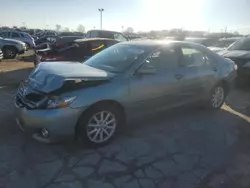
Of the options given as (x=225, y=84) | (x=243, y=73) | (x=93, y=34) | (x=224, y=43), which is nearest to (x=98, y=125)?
(x=225, y=84)

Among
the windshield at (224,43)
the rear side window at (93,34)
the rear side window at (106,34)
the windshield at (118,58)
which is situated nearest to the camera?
the windshield at (118,58)

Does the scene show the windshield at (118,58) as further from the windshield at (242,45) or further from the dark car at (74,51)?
the windshield at (242,45)

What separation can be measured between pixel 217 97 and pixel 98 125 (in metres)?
3.12

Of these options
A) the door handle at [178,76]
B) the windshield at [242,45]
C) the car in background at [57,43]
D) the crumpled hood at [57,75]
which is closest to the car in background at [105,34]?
the car in background at [57,43]

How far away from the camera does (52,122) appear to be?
11.2ft

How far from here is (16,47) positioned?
52.7 ft

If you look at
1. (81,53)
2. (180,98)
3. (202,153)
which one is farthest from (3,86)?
(202,153)

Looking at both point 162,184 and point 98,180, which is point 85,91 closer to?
point 98,180

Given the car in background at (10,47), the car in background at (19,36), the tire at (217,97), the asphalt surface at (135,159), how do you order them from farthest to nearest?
the car in background at (19,36) → the car in background at (10,47) → the tire at (217,97) → the asphalt surface at (135,159)

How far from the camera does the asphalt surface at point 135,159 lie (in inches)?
124

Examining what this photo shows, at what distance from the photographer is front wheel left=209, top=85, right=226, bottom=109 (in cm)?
564

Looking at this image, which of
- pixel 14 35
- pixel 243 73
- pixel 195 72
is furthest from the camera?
pixel 14 35

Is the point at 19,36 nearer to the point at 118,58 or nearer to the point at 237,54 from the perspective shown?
the point at 237,54

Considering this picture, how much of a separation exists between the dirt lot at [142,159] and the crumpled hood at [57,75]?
891mm
